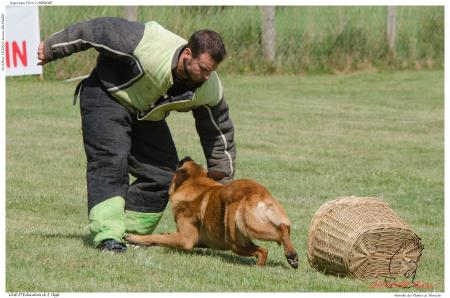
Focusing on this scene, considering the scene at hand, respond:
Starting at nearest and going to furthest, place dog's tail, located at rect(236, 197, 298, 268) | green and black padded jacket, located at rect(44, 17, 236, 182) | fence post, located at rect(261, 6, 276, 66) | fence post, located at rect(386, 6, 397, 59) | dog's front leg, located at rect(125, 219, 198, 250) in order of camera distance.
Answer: dog's tail, located at rect(236, 197, 298, 268)
green and black padded jacket, located at rect(44, 17, 236, 182)
dog's front leg, located at rect(125, 219, 198, 250)
fence post, located at rect(261, 6, 276, 66)
fence post, located at rect(386, 6, 397, 59)

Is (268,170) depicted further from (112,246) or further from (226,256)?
(112,246)

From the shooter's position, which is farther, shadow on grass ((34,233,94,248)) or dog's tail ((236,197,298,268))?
shadow on grass ((34,233,94,248))

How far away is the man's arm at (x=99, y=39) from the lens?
7.20 meters

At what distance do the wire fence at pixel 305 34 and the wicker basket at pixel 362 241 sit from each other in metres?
12.1

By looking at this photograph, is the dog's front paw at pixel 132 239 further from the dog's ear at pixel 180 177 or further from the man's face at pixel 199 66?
the man's face at pixel 199 66

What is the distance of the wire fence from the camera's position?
19.5 meters

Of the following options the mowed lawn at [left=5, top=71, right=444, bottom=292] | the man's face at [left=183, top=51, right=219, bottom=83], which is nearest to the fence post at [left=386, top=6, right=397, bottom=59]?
the mowed lawn at [left=5, top=71, right=444, bottom=292]

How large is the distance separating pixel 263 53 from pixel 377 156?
23.7 feet

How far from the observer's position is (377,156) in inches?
564

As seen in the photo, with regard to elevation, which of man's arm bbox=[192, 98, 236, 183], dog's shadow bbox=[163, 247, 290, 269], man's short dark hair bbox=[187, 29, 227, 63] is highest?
man's short dark hair bbox=[187, 29, 227, 63]

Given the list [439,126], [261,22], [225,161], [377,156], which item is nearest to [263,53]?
[261,22]

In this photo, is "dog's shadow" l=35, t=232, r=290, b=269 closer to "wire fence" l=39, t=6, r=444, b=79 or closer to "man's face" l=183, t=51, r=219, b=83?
"man's face" l=183, t=51, r=219, b=83

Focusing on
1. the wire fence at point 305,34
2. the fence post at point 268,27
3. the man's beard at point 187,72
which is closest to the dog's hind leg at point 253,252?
the man's beard at point 187,72

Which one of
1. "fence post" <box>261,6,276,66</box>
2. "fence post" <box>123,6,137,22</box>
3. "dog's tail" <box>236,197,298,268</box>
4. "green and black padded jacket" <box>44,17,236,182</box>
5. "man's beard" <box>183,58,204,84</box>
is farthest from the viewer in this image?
"fence post" <box>261,6,276,66</box>
